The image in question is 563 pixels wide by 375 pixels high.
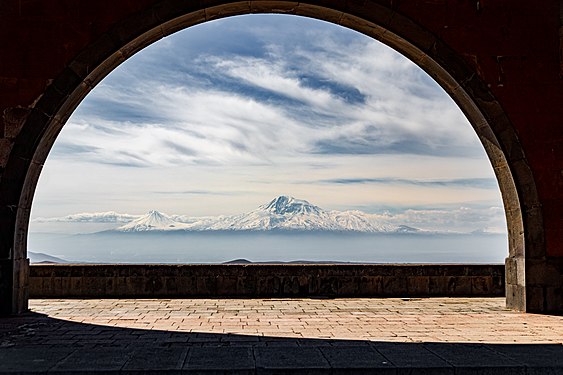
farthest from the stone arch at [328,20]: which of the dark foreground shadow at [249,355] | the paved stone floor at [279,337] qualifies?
the dark foreground shadow at [249,355]

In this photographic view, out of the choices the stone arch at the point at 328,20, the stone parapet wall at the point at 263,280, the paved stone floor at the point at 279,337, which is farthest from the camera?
the stone parapet wall at the point at 263,280

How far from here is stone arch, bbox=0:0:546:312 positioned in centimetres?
788

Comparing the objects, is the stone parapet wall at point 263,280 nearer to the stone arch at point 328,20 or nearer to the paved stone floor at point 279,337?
the paved stone floor at point 279,337

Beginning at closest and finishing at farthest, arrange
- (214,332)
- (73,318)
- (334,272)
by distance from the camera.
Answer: (214,332) → (73,318) → (334,272)

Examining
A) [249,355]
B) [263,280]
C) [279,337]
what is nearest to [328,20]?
[263,280]

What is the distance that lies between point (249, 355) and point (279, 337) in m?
1.05

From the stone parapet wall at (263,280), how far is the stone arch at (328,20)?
1861mm

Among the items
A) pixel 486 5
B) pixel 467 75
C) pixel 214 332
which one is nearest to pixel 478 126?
pixel 467 75

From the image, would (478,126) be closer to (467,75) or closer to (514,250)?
(467,75)

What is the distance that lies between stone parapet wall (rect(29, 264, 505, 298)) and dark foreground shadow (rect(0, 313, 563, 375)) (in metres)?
3.57

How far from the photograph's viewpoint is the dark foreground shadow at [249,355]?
185 inches

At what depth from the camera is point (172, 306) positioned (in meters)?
8.77

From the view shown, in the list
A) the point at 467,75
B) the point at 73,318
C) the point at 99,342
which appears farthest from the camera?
the point at 467,75

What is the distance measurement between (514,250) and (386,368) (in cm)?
445
